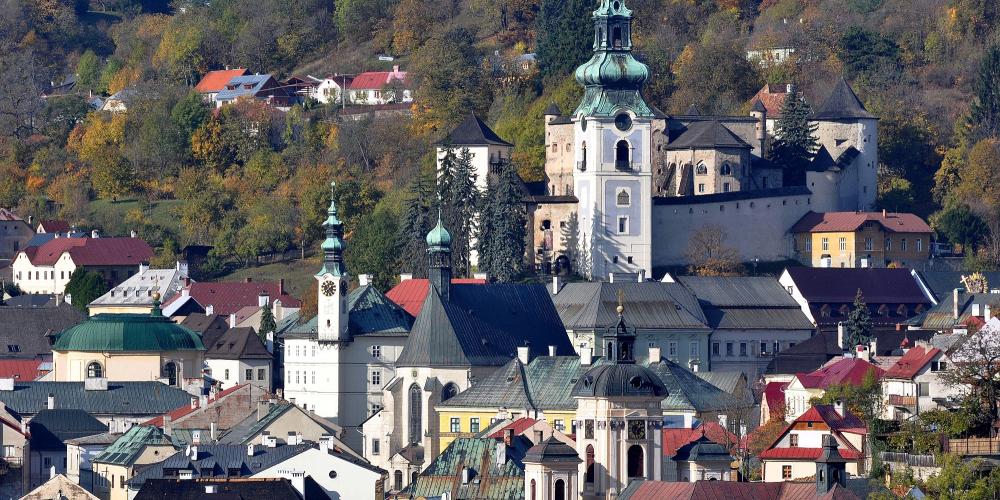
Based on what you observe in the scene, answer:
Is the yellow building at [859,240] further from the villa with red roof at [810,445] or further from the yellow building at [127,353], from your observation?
the villa with red roof at [810,445]

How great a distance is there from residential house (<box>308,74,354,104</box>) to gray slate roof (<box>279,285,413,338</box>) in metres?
54.9

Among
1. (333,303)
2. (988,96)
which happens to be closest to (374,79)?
(988,96)

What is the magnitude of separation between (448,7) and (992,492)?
Answer: 101 m

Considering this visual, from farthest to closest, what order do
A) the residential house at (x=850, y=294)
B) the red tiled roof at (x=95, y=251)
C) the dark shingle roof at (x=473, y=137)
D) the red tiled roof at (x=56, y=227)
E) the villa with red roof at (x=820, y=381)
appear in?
the red tiled roof at (x=56, y=227), the red tiled roof at (x=95, y=251), the dark shingle roof at (x=473, y=137), the residential house at (x=850, y=294), the villa with red roof at (x=820, y=381)

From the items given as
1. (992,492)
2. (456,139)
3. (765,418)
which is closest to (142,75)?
(456,139)

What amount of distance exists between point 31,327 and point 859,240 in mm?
29872

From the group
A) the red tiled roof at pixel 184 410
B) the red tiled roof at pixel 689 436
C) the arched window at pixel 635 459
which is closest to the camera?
the arched window at pixel 635 459

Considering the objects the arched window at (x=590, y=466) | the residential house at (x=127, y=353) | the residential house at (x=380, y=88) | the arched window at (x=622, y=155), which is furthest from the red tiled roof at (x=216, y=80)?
the arched window at (x=590, y=466)

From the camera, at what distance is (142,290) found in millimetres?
131375

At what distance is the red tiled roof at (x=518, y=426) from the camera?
82.3 metres

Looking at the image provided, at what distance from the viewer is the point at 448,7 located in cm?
16212

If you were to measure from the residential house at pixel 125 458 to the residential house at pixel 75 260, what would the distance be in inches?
1984

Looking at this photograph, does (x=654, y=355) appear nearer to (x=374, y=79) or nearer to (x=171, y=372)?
(x=171, y=372)

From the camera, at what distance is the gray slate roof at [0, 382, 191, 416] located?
9781cm
